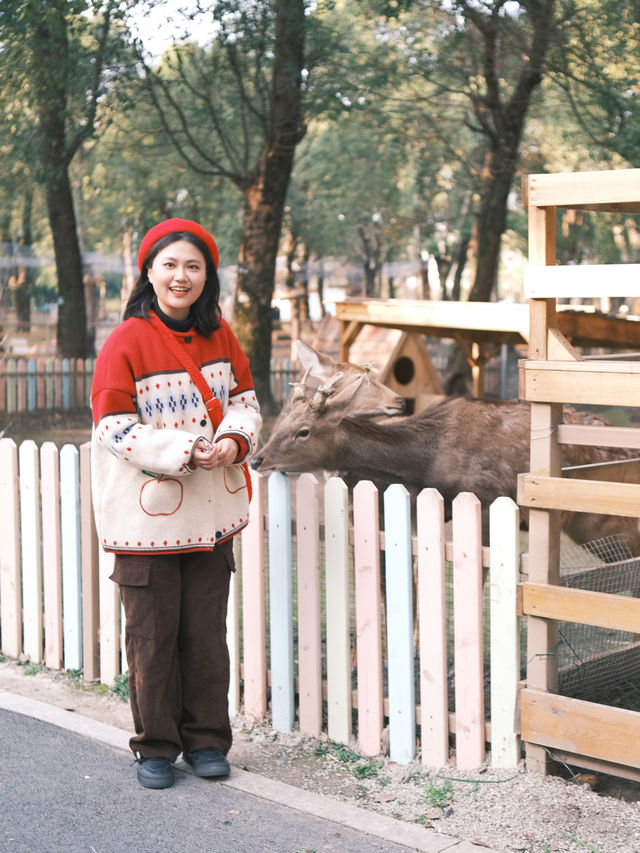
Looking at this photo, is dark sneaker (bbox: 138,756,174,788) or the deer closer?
dark sneaker (bbox: 138,756,174,788)

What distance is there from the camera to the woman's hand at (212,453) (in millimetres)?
3699

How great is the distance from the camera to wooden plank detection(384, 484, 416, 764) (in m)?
4.21

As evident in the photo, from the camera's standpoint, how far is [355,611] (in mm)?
4668

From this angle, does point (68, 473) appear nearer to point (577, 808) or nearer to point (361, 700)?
point (361, 700)

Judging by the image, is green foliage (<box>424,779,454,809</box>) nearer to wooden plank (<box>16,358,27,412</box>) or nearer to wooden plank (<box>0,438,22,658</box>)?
wooden plank (<box>0,438,22,658</box>)

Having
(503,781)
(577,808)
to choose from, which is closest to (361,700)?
(503,781)

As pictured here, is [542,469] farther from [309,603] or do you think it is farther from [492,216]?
[492,216]

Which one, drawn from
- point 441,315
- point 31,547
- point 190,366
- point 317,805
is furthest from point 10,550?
point 441,315

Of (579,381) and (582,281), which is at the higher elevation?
(582,281)

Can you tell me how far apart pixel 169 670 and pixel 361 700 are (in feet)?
2.92

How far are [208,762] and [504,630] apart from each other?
1258mm

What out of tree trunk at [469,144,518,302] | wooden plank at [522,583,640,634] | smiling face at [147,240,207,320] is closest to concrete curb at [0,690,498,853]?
wooden plank at [522,583,640,634]

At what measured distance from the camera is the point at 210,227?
37.6 m

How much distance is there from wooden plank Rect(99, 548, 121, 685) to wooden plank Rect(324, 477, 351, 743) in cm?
128
